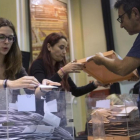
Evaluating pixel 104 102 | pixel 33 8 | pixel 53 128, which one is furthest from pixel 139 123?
pixel 33 8

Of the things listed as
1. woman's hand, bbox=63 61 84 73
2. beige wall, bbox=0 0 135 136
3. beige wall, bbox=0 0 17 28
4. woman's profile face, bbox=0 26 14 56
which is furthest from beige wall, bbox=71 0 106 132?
woman's profile face, bbox=0 26 14 56

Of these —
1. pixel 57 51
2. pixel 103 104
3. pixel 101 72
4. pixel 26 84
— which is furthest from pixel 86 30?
pixel 26 84

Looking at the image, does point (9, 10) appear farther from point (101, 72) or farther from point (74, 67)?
point (101, 72)

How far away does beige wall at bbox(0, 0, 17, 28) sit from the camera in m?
2.62

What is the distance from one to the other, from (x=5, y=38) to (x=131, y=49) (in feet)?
2.47

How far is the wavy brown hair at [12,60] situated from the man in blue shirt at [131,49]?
1.73 feet

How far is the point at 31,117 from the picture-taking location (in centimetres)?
84

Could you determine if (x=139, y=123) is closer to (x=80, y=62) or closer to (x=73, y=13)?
(x=80, y=62)

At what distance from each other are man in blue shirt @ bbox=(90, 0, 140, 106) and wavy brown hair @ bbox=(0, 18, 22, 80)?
53 cm

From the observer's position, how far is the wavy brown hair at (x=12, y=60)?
4.59ft

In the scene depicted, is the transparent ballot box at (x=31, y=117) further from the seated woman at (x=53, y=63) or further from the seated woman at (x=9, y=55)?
the seated woman at (x=53, y=63)

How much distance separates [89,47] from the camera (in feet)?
11.0

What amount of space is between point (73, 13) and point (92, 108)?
2.32 meters

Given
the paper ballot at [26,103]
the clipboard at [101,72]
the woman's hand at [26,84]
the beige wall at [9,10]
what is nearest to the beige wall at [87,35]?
the beige wall at [9,10]
